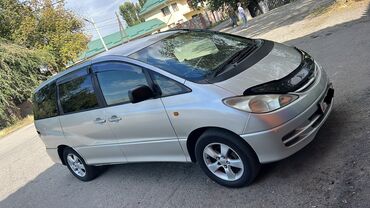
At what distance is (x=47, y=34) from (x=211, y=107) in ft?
82.6

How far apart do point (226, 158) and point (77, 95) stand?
273 centimetres

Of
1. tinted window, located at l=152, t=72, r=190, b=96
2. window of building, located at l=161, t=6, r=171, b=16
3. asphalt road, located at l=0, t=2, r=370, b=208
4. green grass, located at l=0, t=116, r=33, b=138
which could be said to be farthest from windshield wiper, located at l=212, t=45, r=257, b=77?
window of building, located at l=161, t=6, r=171, b=16

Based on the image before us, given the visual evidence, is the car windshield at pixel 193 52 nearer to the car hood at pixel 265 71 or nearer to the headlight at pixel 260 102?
the car hood at pixel 265 71

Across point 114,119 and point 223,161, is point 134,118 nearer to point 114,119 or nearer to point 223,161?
point 114,119

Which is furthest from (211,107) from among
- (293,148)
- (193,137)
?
(293,148)

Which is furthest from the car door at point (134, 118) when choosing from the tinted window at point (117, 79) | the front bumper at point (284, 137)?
the front bumper at point (284, 137)

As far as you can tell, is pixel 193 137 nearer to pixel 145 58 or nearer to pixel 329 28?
pixel 145 58

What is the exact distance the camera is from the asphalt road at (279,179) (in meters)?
4.19

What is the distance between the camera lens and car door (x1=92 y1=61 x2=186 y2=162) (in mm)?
5004

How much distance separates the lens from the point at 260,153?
4.32m

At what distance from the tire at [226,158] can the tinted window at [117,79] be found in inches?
42.9

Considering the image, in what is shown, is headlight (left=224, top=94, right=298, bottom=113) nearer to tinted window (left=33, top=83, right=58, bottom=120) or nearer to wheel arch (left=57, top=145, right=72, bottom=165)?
tinted window (left=33, top=83, right=58, bottom=120)

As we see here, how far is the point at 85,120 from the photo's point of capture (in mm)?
6090

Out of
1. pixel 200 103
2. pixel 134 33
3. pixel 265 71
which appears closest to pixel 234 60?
pixel 265 71
